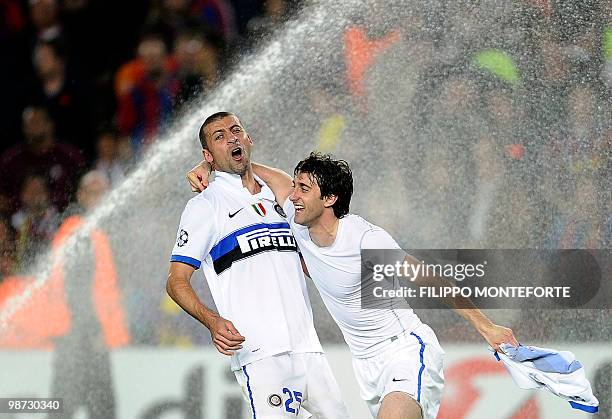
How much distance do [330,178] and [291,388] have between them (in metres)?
0.79

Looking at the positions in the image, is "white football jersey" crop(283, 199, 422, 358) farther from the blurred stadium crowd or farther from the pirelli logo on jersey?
the blurred stadium crowd

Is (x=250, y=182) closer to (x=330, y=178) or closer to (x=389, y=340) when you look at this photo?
(x=330, y=178)

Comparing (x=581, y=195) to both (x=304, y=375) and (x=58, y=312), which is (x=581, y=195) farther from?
(x=58, y=312)

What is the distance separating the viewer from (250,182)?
416 centimetres

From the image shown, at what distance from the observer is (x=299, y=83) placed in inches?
231

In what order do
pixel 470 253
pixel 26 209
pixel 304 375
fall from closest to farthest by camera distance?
pixel 304 375, pixel 470 253, pixel 26 209

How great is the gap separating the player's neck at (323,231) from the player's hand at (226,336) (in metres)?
0.57

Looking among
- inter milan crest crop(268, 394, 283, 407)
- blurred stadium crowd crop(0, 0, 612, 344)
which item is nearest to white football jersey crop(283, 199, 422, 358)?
inter milan crest crop(268, 394, 283, 407)

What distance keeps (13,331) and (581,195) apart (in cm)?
310

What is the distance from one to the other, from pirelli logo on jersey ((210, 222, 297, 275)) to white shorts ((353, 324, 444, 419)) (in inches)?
21.4

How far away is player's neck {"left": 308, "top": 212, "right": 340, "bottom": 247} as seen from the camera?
4.02 m

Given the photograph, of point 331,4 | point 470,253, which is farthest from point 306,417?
point 331,4

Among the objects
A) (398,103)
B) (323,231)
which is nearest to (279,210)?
(323,231)

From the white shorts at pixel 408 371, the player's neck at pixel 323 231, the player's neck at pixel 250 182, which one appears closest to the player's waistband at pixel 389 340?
the white shorts at pixel 408 371
